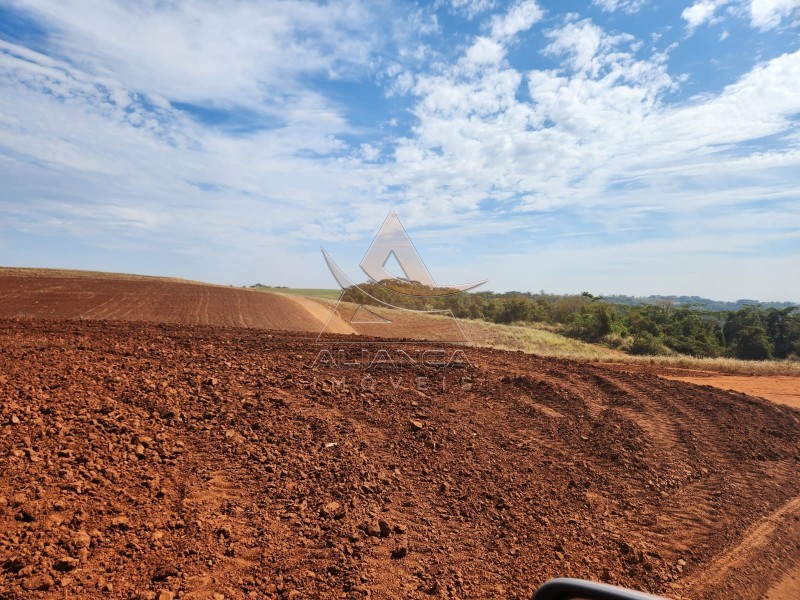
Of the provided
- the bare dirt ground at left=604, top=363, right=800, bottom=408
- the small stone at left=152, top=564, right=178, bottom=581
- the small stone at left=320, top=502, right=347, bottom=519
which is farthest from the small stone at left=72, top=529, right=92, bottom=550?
the bare dirt ground at left=604, top=363, right=800, bottom=408

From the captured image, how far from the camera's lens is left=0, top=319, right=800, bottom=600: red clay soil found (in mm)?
3258

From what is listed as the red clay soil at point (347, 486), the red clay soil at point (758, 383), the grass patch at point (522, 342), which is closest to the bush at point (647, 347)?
the grass patch at point (522, 342)

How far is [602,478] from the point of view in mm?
5637

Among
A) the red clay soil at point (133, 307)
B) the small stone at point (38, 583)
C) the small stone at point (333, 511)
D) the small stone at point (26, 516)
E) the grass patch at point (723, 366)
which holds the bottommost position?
the small stone at point (333, 511)

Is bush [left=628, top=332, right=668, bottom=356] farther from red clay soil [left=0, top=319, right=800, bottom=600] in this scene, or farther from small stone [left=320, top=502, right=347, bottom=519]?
small stone [left=320, top=502, right=347, bottom=519]

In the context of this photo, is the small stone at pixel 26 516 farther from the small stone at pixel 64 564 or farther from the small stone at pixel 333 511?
the small stone at pixel 333 511

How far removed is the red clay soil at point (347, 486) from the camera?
326cm

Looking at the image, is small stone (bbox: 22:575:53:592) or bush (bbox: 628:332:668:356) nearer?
small stone (bbox: 22:575:53:592)

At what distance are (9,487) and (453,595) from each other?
3339 millimetres

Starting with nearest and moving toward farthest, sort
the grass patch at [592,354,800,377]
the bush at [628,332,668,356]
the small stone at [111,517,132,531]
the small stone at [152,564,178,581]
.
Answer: the small stone at [152,564,178,581]
the small stone at [111,517,132,531]
the grass patch at [592,354,800,377]
the bush at [628,332,668,356]

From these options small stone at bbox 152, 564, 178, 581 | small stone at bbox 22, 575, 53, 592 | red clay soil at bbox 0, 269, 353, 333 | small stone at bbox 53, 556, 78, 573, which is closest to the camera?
small stone at bbox 22, 575, 53, 592

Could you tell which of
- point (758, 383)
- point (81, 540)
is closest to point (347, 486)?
point (81, 540)

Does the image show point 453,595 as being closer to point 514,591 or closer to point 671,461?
point 514,591

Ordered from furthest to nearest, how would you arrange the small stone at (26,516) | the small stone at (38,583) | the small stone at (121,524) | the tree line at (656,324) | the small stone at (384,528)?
the tree line at (656,324), the small stone at (384,528), the small stone at (121,524), the small stone at (26,516), the small stone at (38,583)
